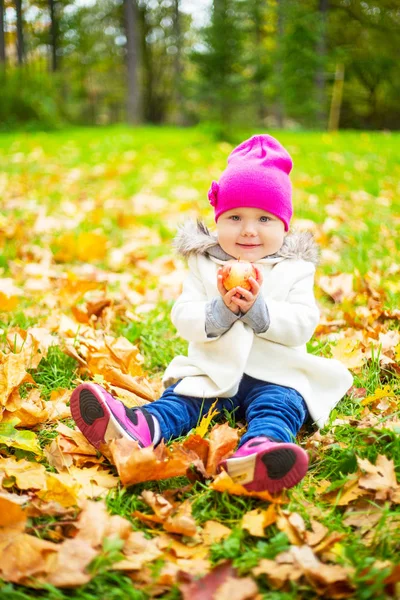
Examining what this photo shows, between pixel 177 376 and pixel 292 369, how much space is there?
417mm

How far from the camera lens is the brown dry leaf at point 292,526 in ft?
4.66

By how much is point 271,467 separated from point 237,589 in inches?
13.9

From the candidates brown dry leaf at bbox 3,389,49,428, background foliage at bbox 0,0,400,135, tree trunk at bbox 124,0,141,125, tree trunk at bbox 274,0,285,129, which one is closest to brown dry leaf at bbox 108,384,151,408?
brown dry leaf at bbox 3,389,49,428

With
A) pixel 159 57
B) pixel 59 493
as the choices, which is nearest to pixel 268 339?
pixel 59 493

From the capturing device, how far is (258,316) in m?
1.91

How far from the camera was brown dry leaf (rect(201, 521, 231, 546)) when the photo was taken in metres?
1.46

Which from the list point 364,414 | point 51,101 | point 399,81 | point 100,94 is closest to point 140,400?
point 364,414

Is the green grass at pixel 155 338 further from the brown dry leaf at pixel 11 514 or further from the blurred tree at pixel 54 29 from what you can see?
the blurred tree at pixel 54 29

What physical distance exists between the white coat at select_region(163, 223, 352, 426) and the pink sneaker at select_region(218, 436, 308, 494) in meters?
0.42

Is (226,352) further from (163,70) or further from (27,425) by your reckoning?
(163,70)

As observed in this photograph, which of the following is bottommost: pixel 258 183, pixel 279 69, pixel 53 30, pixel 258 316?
pixel 258 316

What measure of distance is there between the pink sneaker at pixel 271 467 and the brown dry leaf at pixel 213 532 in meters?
0.13

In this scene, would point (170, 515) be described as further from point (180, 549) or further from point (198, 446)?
point (198, 446)

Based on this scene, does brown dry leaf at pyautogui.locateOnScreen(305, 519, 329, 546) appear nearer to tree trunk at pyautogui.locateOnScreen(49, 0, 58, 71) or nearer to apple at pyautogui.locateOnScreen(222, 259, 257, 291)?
apple at pyautogui.locateOnScreen(222, 259, 257, 291)
